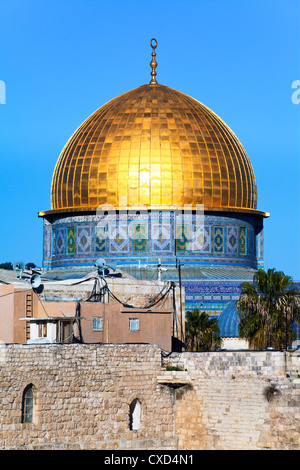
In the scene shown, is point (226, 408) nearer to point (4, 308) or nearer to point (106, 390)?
point (106, 390)

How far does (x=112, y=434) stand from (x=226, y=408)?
1911mm

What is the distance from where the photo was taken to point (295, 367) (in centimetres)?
1927

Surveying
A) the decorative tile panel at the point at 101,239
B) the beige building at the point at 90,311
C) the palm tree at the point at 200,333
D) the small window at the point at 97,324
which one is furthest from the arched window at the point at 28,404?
the decorative tile panel at the point at 101,239

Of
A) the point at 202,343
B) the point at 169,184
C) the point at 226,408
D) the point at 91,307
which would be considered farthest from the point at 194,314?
the point at 226,408

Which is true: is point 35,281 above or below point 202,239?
below

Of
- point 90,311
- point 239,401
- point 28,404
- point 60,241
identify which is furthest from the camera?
point 60,241

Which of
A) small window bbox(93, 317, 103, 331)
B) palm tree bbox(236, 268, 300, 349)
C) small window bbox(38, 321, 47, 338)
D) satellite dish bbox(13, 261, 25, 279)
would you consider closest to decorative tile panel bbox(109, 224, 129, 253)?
palm tree bbox(236, 268, 300, 349)

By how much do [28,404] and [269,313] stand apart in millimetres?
8682

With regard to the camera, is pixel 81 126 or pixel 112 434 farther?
pixel 81 126

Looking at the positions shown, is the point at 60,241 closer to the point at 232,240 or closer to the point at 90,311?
the point at 232,240

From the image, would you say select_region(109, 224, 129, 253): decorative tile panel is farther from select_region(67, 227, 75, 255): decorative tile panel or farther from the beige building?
the beige building

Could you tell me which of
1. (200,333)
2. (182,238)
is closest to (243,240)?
(182,238)

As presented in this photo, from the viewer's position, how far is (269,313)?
25.8 meters
